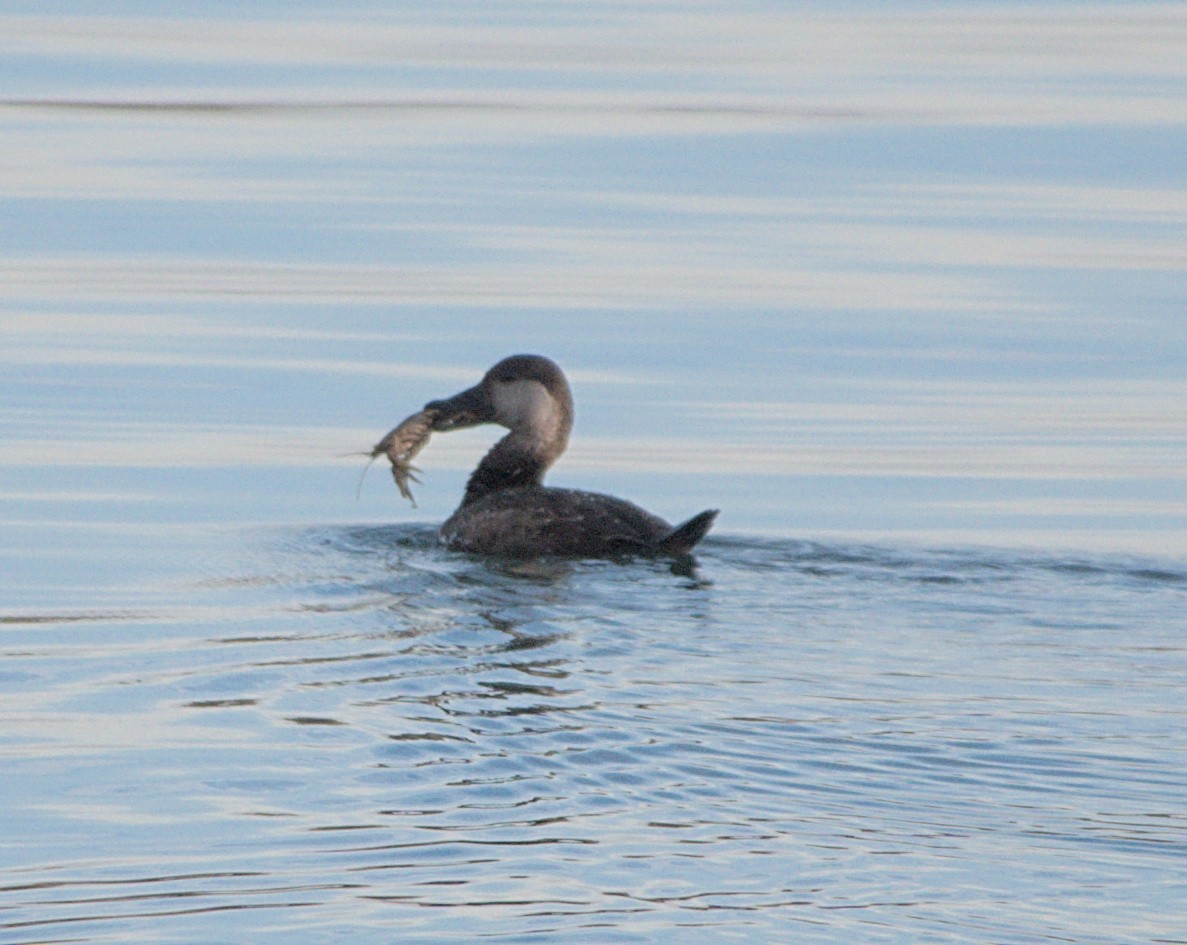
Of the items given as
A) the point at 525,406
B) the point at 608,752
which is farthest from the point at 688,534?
the point at 608,752

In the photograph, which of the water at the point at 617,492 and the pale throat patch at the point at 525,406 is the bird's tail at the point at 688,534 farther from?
the pale throat patch at the point at 525,406

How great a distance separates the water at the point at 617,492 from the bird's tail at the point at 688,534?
0.13m

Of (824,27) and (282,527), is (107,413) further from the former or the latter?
(824,27)

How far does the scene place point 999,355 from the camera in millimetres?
15289

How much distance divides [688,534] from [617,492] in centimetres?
239

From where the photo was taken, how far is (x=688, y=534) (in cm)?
1016

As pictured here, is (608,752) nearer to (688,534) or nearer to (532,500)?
(688,534)

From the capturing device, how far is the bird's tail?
396 inches

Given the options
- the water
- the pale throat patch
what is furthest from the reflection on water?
the pale throat patch

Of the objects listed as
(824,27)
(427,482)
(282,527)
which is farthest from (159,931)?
(824,27)

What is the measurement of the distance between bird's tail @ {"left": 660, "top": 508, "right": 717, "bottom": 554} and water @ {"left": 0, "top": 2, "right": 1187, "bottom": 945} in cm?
13

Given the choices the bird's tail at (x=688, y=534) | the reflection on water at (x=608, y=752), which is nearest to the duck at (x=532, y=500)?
the bird's tail at (x=688, y=534)

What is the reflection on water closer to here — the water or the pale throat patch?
the water

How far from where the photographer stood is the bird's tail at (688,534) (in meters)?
10.0
